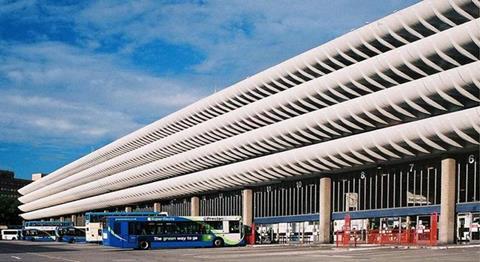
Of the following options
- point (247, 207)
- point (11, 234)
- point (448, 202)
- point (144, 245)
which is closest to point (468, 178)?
point (448, 202)

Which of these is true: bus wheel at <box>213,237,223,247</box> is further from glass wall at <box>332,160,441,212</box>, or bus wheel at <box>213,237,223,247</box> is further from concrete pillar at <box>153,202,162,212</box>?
concrete pillar at <box>153,202,162,212</box>

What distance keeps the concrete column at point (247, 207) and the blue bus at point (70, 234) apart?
89.5ft

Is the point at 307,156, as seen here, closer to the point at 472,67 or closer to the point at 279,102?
the point at 279,102

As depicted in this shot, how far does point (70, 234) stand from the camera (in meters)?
93.9

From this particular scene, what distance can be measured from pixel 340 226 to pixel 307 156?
614 centimetres

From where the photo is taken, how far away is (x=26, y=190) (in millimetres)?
179750

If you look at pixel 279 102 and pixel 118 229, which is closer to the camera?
pixel 118 229

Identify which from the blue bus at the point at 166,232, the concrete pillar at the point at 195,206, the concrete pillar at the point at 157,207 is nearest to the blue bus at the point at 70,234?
the concrete pillar at the point at 157,207

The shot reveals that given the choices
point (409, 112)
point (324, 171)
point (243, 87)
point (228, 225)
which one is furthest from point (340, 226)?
point (243, 87)

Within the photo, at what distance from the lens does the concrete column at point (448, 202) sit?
44562 mm

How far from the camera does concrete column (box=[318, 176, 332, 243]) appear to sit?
58.8 meters

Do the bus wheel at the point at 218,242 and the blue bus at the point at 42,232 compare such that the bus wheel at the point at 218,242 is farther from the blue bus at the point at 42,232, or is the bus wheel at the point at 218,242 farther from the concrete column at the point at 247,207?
the blue bus at the point at 42,232

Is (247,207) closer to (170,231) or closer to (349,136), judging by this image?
(170,231)

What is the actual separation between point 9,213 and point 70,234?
90.2 metres
